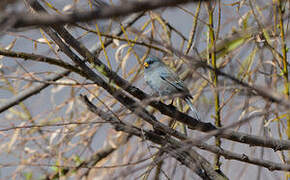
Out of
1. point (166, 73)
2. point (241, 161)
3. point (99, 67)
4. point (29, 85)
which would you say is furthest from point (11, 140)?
point (241, 161)

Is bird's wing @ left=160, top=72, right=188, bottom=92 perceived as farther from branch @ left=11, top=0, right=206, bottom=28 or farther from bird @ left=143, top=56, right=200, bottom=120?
branch @ left=11, top=0, right=206, bottom=28

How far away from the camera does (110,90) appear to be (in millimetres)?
2070

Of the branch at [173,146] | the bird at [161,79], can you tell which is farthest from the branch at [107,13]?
the bird at [161,79]

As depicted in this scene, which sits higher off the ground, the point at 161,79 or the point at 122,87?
the point at 161,79

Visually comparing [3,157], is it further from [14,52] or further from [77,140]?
[14,52]

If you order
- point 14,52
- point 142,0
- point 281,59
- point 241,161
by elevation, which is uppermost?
point 281,59

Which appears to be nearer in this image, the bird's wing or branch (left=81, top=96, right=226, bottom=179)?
branch (left=81, top=96, right=226, bottom=179)

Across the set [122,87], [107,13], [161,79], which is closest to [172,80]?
[161,79]

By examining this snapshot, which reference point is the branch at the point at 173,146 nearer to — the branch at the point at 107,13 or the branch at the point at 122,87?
the branch at the point at 122,87

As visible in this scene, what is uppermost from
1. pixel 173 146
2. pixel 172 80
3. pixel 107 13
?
pixel 172 80

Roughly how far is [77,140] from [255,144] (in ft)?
7.11

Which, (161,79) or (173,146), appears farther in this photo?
(161,79)

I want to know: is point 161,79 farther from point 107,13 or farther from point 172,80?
point 107,13

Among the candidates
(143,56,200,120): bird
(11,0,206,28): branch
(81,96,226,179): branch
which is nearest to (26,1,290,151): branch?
(81,96,226,179): branch
